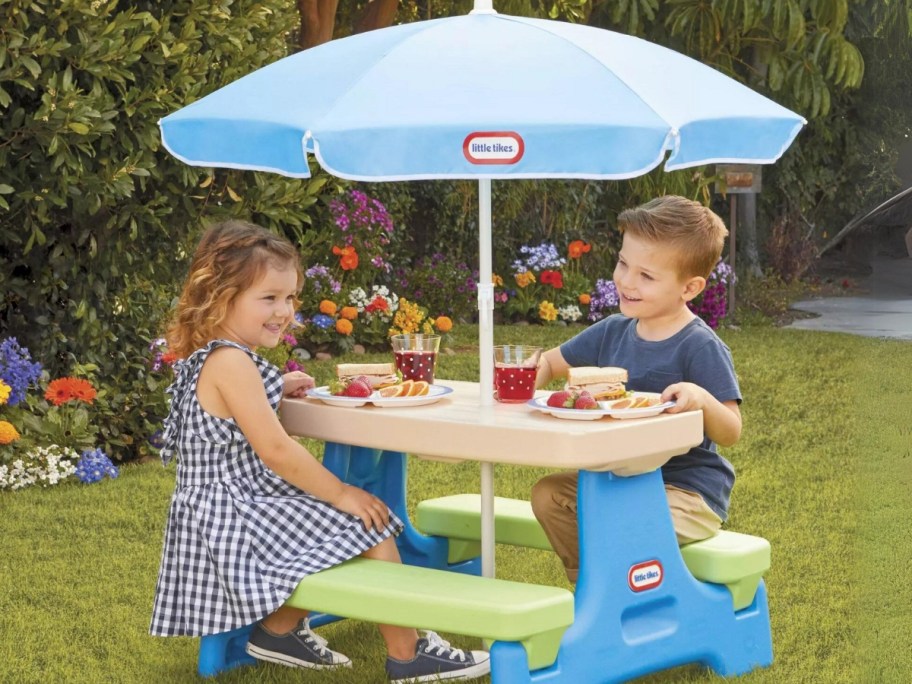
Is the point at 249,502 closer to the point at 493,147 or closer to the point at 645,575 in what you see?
the point at 645,575

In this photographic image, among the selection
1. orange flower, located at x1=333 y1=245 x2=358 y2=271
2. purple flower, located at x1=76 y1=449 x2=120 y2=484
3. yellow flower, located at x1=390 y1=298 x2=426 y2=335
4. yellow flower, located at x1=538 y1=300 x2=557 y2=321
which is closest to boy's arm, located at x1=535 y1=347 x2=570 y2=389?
purple flower, located at x1=76 y1=449 x2=120 y2=484

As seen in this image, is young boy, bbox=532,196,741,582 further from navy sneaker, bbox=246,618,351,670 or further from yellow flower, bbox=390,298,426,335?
yellow flower, bbox=390,298,426,335

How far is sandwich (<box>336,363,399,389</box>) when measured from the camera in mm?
3367

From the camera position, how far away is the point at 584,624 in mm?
2910

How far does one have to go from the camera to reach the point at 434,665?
3139mm

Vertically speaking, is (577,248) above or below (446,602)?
below

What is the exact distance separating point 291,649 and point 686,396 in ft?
3.93

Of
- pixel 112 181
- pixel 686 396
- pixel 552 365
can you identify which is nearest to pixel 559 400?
pixel 686 396

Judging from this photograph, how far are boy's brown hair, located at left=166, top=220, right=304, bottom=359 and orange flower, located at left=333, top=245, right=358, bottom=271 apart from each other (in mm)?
5420

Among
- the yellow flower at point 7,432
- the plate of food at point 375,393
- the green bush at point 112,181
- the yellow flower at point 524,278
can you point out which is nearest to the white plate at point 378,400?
the plate of food at point 375,393

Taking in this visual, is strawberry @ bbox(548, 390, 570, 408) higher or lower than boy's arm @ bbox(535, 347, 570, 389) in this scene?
higher

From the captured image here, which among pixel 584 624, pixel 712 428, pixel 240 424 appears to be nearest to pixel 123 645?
pixel 240 424

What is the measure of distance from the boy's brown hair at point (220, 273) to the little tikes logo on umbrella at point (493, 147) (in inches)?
33.3

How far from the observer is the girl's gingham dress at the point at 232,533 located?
3.04 m
